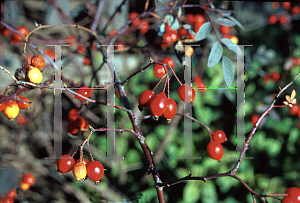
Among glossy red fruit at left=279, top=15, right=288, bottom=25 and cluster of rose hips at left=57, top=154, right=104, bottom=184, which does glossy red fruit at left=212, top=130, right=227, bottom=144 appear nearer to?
cluster of rose hips at left=57, top=154, right=104, bottom=184

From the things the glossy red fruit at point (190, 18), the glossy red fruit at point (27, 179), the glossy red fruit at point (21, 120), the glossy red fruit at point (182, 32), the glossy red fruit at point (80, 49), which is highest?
the glossy red fruit at point (190, 18)

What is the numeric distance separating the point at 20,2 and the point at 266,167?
126 centimetres

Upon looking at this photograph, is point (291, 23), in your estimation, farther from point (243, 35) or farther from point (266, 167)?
point (266, 167)

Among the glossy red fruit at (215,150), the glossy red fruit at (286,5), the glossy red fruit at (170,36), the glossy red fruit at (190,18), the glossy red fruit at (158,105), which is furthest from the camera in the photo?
the glossy red fruit at (286,5)

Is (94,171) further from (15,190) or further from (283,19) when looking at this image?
(283,19)

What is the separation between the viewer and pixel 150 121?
89 centimetres

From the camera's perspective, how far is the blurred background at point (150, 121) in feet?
2.43

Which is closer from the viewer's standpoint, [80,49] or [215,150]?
[215,150]

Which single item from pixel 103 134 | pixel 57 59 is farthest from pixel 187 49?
pixel 103 134

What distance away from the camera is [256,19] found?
2.50ft

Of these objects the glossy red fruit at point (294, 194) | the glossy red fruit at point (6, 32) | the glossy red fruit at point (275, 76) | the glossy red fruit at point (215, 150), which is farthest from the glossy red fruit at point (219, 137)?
the glossy red fruit at point (6, 32)

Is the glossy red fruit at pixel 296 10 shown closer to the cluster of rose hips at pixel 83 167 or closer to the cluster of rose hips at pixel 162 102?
the cluster of rose hips at pixel 162 102

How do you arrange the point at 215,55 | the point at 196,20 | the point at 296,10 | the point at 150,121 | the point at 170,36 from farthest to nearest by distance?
1. the point at 150,121
2. the point at 296,10
3. the point at 196,20
4. the point at 170,36
5. the point at 215,55

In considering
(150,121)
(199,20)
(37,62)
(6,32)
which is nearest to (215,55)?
(199,20)
